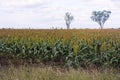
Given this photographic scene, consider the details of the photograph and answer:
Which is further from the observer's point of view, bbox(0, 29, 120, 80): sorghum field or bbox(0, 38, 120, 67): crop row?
bbox(0, 38, 120, 67): crop row

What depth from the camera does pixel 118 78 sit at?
8.34m

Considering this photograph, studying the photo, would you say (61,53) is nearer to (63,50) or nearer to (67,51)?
(63,50)

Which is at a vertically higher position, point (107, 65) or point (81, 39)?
point (81, 39)

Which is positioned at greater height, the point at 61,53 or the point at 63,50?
the point at 63,50

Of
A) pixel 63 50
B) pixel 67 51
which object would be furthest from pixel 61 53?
pixel 67 51

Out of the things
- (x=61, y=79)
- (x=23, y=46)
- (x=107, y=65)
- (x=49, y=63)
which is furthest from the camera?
(x=23, y=46)

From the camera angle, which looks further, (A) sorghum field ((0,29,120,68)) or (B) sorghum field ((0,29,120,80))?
(A) sorghum field ((0,29,120,68))

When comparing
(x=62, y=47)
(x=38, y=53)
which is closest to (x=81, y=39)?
(x=62, y=47)

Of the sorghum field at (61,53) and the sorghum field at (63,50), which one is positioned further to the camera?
the sorghum field at (63,50)

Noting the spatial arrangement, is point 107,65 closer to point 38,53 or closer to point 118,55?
point 118,55

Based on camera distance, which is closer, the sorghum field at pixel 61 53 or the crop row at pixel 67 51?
the sorghum field at pixel 61 53

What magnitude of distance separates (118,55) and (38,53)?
3254 millimetres

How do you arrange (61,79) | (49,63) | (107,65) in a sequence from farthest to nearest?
1. (49,63)
2. (107,65)
3. (61,79)

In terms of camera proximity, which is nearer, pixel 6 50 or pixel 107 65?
pixel 107 65
